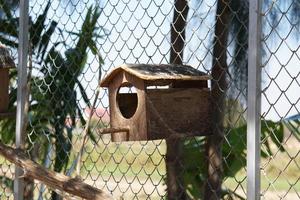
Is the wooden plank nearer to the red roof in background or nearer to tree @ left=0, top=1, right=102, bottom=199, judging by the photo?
the red roof in background

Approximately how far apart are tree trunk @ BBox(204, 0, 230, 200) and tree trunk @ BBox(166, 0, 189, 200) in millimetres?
128

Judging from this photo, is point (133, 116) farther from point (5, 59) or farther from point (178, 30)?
point (5, 59)

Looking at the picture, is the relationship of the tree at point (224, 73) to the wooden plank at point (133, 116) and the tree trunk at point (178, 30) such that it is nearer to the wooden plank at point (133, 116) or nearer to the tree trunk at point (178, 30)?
the tree trunk at point (178, 30)

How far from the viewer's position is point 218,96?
2068mm

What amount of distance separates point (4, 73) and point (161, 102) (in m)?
1.05

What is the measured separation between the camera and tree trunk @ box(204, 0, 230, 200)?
206 cm

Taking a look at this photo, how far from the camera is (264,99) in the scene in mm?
1881

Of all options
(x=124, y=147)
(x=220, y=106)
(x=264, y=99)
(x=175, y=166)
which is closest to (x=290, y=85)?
(x=264, y=99)

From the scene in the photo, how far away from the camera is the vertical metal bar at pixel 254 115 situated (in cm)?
183

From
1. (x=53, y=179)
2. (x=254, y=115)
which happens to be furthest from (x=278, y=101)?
(x=53, y=179)

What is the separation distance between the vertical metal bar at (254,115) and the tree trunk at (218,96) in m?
0.21

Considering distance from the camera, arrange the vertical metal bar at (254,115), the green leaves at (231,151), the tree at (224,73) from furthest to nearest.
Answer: the tree at (224,73) < the green leaves at (231,151) < the vertical metal bar at (254,115)

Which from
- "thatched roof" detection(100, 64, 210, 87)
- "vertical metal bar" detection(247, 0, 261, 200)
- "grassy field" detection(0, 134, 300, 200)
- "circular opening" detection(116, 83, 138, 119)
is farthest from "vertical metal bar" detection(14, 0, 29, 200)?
"vertical metal bar" detection(247, 0, 261, 200)

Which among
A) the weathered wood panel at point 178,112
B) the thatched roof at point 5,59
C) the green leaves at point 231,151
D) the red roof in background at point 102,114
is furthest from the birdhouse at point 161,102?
the thatched roof at point 5,59
